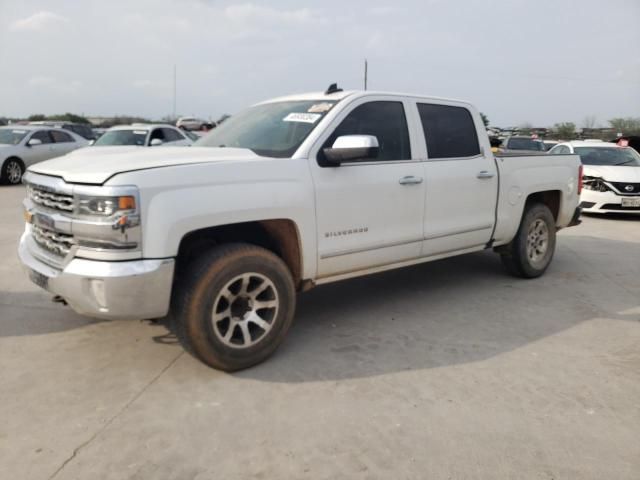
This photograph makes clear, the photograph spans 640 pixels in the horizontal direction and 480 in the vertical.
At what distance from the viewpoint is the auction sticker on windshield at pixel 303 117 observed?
164 inches

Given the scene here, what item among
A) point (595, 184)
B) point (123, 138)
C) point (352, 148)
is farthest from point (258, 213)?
point (123, 138)

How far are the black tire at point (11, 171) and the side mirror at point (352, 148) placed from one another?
542 inches

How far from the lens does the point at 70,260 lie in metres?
3.30

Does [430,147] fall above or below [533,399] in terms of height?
above

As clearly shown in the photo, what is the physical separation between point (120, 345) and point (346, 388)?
1761mm

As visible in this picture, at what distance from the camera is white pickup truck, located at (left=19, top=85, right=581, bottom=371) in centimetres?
318

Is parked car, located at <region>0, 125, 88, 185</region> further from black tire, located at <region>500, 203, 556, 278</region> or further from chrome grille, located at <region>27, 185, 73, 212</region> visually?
black tire, located at <region>500, 203, 556, 278</region>

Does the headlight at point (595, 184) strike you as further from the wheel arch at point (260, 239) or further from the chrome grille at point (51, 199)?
the chrome grille at point (51, 199)

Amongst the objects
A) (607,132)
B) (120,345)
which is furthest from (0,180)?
(607,132)

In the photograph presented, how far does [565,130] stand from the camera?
40.7 meters

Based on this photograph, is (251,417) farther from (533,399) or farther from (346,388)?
(533,399)

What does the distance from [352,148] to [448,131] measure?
1.65 metres

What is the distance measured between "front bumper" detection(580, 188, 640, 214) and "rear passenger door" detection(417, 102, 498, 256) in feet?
20.7

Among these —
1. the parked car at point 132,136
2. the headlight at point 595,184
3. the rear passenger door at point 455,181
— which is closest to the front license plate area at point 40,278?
the rear passenger door at point 455,181
